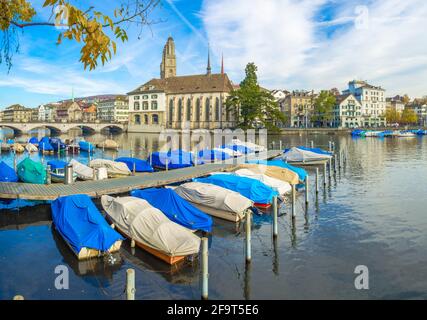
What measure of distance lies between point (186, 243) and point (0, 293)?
7601 mm

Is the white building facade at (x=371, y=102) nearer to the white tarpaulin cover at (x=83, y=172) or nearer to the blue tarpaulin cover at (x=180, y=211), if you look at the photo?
the white tarpaulin cover at (x=83, y=172)

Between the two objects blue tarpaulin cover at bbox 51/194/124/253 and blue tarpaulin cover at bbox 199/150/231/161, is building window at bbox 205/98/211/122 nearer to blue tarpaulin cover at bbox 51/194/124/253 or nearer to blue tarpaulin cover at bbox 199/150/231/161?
blue tarpaulin cover at bbox 199/150/231/161

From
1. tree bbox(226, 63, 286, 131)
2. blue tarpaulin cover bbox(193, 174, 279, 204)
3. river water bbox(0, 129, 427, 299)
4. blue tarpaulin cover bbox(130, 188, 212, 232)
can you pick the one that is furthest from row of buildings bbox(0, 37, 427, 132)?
blue tarpaulin cover bbox(130, 188, 212, 232)

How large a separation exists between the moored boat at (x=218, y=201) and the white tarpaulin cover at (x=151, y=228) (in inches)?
219

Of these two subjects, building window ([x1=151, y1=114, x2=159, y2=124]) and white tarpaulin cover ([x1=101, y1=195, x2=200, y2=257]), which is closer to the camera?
white tarpaulin cover ([x1=101, y1=195, x2=200, y2=257])

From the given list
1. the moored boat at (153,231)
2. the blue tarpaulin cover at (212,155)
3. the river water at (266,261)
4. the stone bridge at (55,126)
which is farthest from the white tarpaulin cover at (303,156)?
the stone bridge at (55,126)

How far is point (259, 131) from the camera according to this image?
11788 cm

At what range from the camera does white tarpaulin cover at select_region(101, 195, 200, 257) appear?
15595mm

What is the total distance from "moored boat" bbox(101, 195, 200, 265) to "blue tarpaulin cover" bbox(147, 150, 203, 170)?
23.0 metres

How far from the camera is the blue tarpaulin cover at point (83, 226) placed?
16266 mm

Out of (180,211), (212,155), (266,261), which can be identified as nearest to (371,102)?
(212,155)

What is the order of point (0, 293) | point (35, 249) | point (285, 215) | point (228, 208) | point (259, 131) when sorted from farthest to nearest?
1. point (259, 131)
2. point (285, 215)
3. point (228, 208)
4. point (35, 249)
5. point (0, 293)

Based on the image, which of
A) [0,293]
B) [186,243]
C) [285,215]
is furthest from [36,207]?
[285,215]
